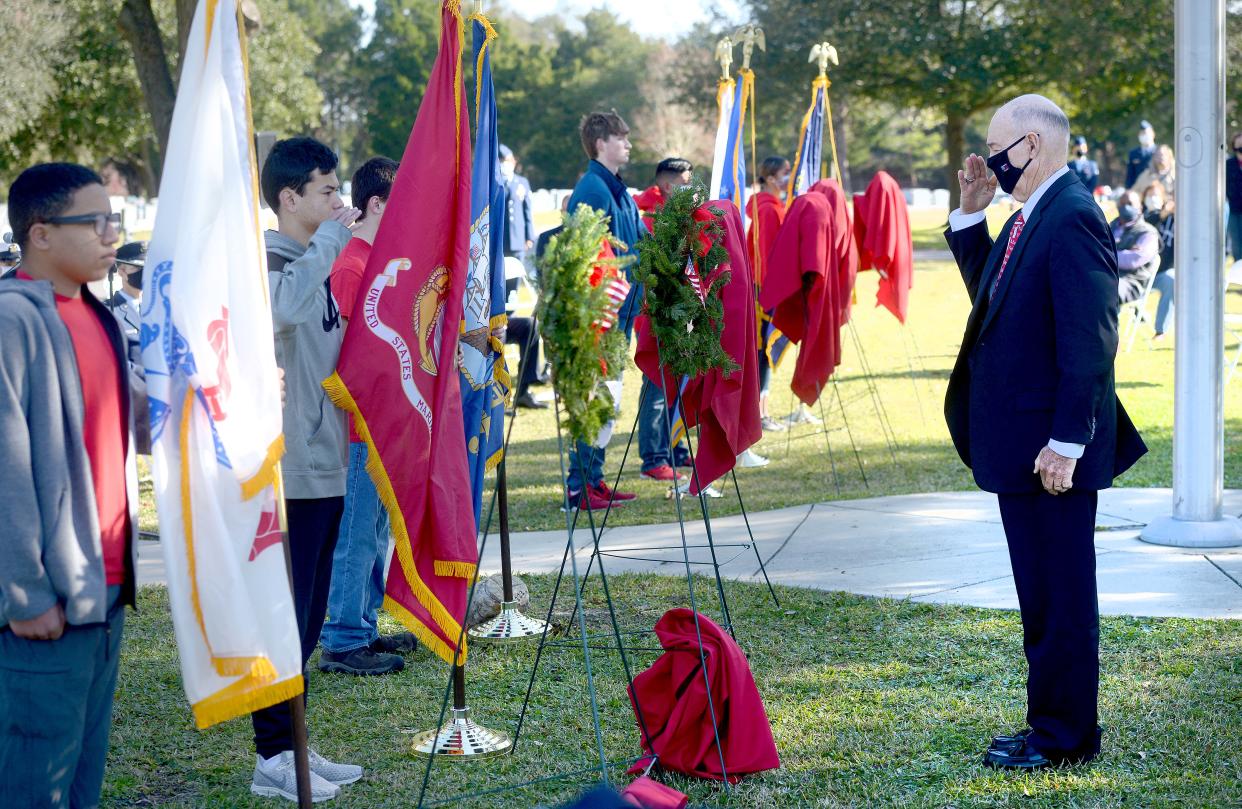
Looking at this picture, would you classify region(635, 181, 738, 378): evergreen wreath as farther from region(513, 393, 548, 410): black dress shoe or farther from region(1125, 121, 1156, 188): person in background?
region(1125, 121, 1156, 188): person in background

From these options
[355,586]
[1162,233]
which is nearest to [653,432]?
[355,586]

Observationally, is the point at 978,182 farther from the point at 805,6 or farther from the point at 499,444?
the point at 805,6

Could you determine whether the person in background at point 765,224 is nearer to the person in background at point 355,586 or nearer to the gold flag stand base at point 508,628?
the gold flag stand base at point 508,628

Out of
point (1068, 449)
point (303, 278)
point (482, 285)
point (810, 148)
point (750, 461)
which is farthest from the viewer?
point (810, 148)

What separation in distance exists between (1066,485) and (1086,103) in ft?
117

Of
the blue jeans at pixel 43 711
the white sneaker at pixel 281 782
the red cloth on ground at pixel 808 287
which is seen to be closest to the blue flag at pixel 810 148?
the red cloth on ground at pixel 808 287

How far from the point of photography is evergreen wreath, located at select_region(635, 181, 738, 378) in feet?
16.4

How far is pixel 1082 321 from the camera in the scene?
12.9 feet

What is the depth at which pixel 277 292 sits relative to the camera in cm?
412

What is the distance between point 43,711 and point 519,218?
39.8 ft

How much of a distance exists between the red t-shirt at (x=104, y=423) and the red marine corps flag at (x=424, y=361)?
1.29 m

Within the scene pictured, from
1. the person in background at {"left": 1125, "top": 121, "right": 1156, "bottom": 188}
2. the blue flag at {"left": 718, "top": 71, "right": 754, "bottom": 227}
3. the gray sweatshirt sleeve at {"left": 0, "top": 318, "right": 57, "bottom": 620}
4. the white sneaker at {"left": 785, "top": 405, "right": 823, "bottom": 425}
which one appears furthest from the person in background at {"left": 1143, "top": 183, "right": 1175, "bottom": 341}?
the gray sweatshirt sleeve at {"left": 0, "top": 318, "right": 57, "bottom": 620}

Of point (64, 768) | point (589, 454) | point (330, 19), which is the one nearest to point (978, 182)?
point (64, 768)

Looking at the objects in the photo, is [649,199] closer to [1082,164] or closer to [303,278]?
[303,278]
